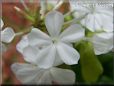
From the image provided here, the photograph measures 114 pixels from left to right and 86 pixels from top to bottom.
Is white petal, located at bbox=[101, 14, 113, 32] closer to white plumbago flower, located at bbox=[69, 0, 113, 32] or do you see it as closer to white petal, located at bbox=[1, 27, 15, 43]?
white plumbago flower, located at bbox=[69, 0, 113, 32]

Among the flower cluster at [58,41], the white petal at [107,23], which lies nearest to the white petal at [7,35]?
the flower cluster at [58,41]

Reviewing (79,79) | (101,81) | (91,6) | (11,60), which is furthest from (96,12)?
(11,60)

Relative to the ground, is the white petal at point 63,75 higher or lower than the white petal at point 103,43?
lower

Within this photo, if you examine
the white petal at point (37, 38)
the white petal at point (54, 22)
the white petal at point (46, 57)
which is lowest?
the white petal at point (46, 57)

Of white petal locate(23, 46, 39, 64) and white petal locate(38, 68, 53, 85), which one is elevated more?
white petal locate(23, 46, 39, 64)

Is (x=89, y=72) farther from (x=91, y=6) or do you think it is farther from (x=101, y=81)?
(x=101, y=81)

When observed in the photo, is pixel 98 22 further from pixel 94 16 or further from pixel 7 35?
pixel 7 35

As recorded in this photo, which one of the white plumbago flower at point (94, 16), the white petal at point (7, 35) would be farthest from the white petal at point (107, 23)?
the white petal at point (7, 35)

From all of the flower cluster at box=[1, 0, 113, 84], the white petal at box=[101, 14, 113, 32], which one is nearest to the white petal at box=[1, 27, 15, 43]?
the flower cluster at box=[1, 0, 113, 84]

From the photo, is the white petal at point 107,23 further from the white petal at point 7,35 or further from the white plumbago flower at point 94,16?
the white petal at point 7,35

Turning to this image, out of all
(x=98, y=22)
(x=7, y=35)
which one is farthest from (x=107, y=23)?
(x=7, y=35)
